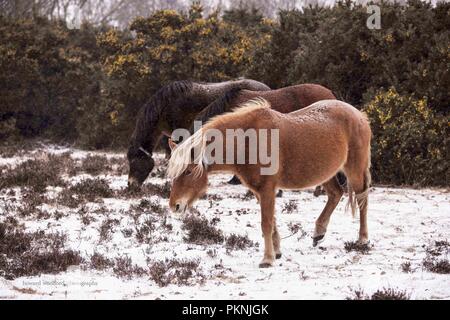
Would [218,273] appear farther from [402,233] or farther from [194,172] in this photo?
[402,233]

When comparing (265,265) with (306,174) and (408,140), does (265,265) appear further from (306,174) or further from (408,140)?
(408,140)

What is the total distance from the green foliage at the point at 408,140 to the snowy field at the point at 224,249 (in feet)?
1.93

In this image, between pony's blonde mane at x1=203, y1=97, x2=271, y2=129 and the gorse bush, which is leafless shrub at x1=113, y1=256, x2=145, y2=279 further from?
the gorse bush

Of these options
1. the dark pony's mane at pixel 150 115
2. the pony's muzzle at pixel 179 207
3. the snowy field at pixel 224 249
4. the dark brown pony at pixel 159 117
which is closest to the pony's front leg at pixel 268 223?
the snowy field at pixel 224 249

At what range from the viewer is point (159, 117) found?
9797 mm

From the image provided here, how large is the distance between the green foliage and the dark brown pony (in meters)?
2.56

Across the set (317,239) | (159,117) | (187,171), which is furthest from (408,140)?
(187,171)

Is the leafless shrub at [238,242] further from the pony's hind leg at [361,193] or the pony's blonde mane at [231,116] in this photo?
the pony's blonde mane at [231,116]

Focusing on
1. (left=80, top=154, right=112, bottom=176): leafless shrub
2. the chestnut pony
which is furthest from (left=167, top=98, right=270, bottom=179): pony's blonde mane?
(left=80, top=154, right=112, bottom=176): leafless shrub

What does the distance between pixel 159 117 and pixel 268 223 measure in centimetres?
454

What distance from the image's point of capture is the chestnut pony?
577cm

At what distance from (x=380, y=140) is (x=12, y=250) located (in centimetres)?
703

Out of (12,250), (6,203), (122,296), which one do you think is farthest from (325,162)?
(6,203)

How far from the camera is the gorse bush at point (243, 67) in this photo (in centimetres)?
1050
